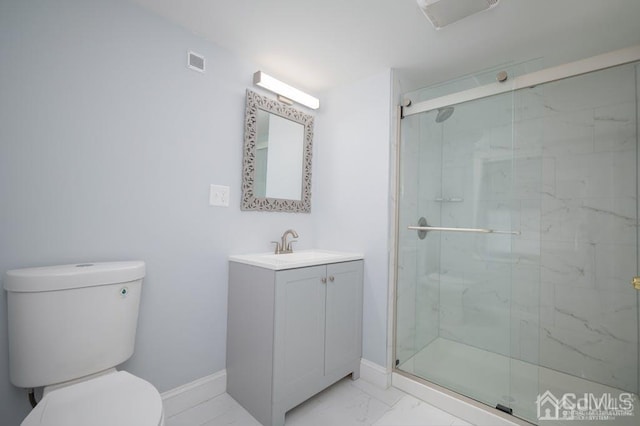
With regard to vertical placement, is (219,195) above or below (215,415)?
above

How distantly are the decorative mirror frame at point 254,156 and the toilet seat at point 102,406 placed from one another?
1098 millimetres

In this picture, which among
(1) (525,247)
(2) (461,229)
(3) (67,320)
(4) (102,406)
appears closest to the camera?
(4) (102,406)

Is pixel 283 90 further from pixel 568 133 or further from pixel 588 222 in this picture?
pixel 588 222

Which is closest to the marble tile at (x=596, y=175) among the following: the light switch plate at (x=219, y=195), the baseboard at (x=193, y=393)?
the light switch plate at (x=219, y=195)

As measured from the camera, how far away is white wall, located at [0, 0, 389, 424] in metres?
1.16

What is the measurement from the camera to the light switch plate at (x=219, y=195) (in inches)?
67.9

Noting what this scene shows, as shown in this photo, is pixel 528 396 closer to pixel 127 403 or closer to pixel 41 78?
pixel 127 403

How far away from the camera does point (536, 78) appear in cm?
150

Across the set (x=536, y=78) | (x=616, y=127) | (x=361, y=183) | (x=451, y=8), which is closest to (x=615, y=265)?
(x=616, y=127)

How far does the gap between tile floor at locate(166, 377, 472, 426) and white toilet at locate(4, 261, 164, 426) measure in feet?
2.02

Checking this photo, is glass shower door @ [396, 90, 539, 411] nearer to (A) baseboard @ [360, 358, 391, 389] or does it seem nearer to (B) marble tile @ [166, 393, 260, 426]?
(A) baseboard @ [360, 358, 391, 389]

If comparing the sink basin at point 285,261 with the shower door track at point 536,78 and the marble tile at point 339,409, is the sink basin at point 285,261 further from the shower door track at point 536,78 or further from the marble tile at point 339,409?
the shower door track at point 536,78

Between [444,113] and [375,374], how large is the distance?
183cm

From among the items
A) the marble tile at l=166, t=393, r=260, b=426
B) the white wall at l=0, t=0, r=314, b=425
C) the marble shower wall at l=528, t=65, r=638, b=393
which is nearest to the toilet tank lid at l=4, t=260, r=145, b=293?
the white wall at l=0, t=0, r=314, b=425
